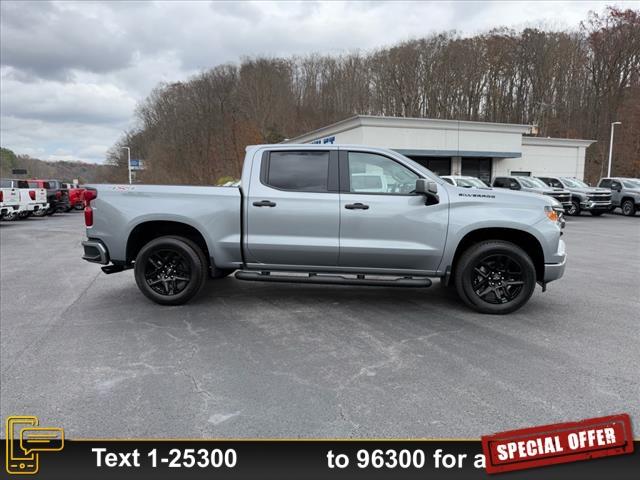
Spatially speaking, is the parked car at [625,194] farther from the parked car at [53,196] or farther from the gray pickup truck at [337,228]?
the parked car at [53,196]

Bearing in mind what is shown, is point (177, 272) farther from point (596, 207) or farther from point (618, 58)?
point (618, 58)

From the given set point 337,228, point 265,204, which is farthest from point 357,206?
point 265,204

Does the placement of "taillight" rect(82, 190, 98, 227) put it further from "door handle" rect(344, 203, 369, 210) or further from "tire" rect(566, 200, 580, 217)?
"tire" rect(566, 200, 580, 217)

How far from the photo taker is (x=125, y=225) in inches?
214

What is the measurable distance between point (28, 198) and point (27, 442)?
20.3 m

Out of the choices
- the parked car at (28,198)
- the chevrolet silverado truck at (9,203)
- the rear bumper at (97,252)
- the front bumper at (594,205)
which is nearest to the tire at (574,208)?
the front bumper at (594,205)

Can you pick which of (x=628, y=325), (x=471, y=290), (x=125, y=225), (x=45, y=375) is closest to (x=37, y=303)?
(x=125, y=225)

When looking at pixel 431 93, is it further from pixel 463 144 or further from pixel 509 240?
pixel 509 240

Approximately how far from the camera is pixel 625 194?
23.3 meters

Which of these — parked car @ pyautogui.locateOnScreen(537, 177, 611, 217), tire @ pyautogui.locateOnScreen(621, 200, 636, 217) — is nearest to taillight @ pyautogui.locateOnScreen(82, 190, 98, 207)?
parked car @ pyautogui.locateOnScreen(537, 177, 611, 217)

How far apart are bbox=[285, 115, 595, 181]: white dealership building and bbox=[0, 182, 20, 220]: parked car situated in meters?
17.7

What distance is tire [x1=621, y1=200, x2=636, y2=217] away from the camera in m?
23.0

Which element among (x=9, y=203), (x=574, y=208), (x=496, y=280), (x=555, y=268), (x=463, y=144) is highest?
(x=463, y=144)

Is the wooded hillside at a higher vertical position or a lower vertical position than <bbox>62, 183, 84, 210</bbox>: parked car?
higher
